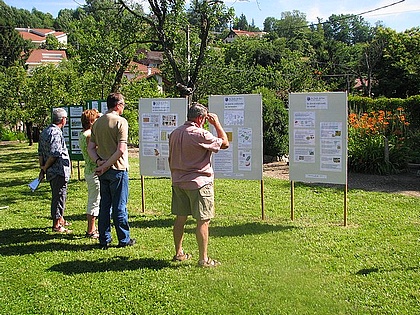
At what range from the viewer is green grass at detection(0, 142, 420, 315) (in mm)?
4684

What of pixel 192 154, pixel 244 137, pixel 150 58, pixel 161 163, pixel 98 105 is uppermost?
pixel 150 58

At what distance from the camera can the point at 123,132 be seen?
6.06 meters

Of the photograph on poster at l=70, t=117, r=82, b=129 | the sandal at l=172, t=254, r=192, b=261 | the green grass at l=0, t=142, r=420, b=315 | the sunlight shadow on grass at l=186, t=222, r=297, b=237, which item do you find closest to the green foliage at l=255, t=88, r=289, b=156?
the photograph on poster at l=70, t=117, r=82, b=129

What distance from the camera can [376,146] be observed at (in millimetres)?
12906

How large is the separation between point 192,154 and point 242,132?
2.49 metres

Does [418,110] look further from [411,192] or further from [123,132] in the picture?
[123,132]

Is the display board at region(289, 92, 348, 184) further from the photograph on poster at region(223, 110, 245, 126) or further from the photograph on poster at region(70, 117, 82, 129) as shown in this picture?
the photograph on poster at region(70, 117, 82, 129)

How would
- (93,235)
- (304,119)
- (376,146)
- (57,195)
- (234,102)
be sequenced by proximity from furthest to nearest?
(376,146)
(234,102)
(304,119)
(57,195)
(93,235)

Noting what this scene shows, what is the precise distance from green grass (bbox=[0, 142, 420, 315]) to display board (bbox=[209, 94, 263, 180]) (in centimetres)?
82

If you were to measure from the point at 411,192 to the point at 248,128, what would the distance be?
15.1 ft

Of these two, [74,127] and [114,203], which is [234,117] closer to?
[114,203]

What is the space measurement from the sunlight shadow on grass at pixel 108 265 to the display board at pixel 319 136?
2.88 metres

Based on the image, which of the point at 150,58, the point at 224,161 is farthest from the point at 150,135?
the point at 150,58

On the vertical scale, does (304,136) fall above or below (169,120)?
below
